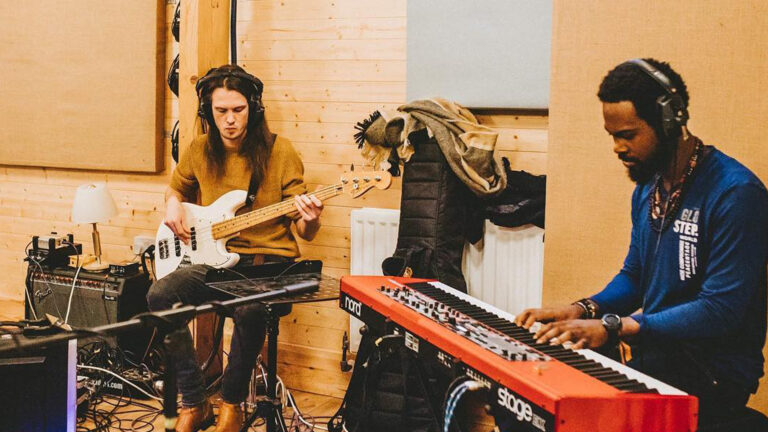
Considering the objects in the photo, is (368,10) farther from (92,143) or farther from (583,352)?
(583,352)

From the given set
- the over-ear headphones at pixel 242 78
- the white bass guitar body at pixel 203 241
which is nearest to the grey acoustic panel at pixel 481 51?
the over-ear headphones at pixel 242 78

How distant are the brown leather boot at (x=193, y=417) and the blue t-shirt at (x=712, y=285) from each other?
1836 mm

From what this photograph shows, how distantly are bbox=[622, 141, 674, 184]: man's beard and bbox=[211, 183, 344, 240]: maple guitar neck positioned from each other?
4.79 ft

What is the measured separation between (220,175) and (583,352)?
210cm

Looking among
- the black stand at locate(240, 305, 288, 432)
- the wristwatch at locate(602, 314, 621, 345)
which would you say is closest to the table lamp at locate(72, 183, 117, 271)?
the black stand at locate(240, 305, 288, 432)

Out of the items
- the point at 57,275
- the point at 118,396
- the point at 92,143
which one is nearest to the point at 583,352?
the point at 118,396

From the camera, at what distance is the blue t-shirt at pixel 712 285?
1.73 metres

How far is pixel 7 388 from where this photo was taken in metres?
2.38

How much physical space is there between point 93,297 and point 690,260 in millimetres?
Result: 2969

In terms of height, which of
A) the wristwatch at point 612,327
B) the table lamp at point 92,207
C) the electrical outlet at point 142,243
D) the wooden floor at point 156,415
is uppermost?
the table lamp at point 92,207

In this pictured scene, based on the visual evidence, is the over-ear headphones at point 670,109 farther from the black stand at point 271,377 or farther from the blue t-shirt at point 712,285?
the black stand at point 271,377

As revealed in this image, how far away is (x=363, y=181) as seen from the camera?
3111 millimetres

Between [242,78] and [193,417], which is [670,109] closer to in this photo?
[242,78]

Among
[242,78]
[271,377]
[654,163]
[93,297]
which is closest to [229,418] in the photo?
[271,377]
